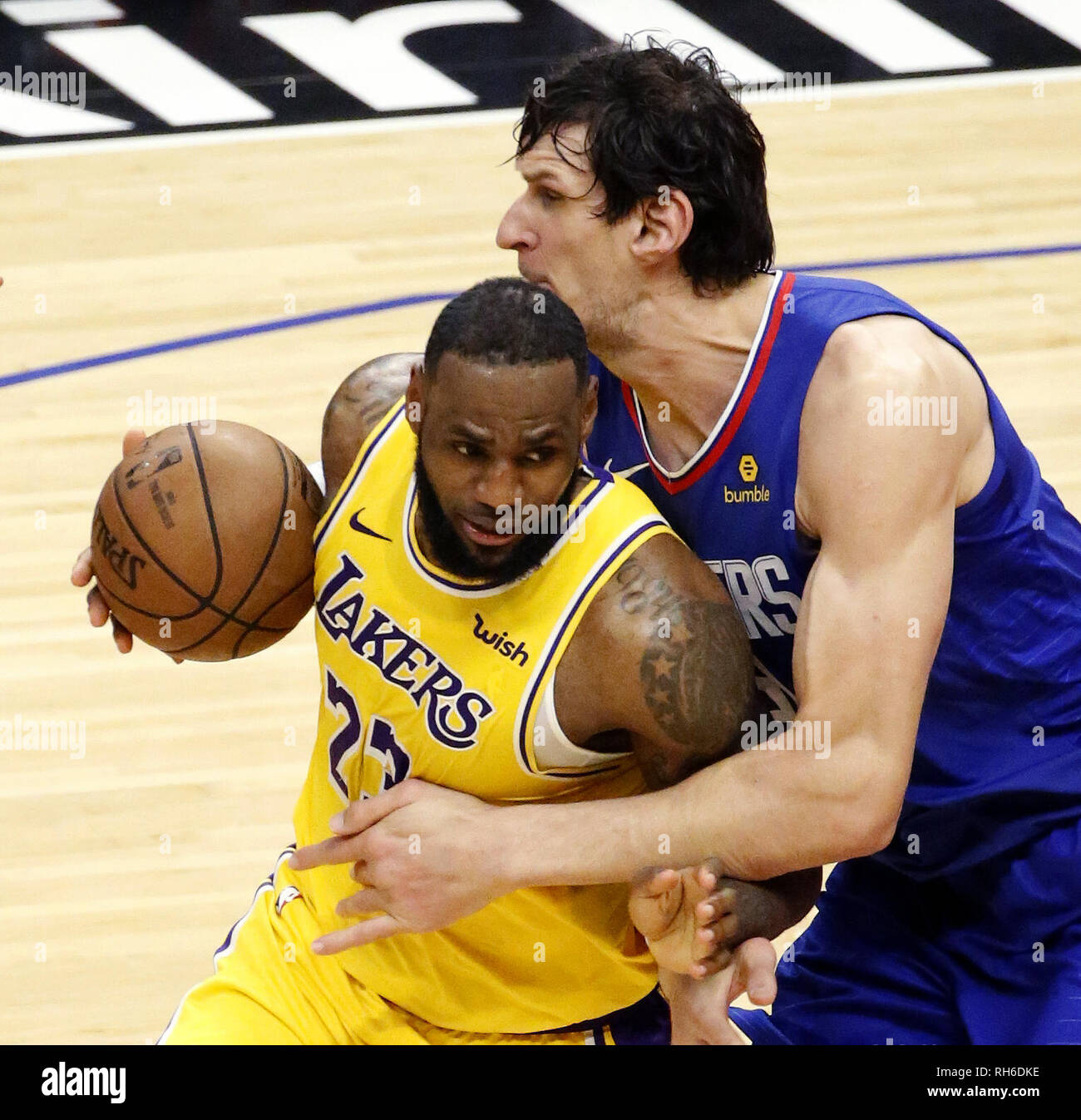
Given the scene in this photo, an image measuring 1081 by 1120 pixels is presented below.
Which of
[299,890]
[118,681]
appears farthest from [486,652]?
[118,681]

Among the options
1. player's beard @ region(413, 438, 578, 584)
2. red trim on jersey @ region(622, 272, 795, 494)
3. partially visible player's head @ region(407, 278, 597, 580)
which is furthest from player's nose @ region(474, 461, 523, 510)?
red trim on jersey @ region(622, 272, 795, 494)

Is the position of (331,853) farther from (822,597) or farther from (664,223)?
(664,223)

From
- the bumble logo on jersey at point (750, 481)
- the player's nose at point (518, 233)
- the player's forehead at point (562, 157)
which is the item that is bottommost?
the bumble logo on jersey at point (750, 481)

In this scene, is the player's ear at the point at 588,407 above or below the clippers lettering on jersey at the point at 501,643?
above

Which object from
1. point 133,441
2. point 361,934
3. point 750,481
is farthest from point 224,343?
point 361,934

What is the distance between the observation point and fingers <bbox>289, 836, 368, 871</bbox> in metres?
3.15

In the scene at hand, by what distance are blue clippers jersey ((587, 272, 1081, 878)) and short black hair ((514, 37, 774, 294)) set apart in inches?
5.8

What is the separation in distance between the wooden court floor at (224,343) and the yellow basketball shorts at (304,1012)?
3.73 feet

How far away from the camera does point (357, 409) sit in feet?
11.9

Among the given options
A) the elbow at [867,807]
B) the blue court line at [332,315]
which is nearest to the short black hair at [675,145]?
the elbow at [867,807]

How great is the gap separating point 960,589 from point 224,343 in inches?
202

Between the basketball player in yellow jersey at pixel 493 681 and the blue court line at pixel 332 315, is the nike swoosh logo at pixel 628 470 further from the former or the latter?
the blue court line at pixel 332 315

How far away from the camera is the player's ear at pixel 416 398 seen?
10.4 ft

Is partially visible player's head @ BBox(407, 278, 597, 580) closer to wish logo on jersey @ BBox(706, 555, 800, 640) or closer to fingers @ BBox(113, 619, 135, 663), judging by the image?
wish logo on jersey @ BBox(706, 555, 800, 640)
